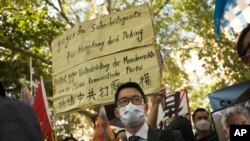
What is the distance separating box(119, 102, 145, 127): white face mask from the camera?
3.01 meters

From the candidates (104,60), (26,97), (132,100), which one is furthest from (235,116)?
(26,97)

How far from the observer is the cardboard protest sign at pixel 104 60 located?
4297 millimetres

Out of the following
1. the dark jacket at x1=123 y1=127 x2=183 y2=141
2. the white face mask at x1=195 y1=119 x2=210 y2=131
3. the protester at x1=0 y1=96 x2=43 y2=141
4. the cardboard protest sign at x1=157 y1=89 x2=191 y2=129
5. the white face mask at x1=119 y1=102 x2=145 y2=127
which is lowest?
the protester at x1=0 y1=96 x2=43 y2=141

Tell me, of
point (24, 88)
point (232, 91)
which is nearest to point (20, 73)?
point (24, 88)

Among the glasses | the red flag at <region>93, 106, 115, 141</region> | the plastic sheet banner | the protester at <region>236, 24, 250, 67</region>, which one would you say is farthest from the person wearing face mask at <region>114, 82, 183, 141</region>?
the red flag at <region>93, 106, 115, 141</region>

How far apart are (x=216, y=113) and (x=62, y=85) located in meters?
3.36

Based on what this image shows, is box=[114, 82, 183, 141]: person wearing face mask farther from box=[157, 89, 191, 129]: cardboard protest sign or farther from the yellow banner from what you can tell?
box=[157, 89, 191, 129]: cardboard protest sign

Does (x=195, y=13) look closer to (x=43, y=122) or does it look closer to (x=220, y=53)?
(x=220, y=53)

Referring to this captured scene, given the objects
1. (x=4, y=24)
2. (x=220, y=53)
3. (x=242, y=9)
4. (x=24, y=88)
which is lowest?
(x=24, y=88)

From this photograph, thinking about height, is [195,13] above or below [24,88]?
above

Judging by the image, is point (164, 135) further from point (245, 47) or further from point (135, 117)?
point (245, 47)

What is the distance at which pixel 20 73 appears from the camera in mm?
11664

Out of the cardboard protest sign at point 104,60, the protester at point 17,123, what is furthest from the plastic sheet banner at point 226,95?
the protester at point 17,123

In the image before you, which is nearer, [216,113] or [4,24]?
[216,113]
